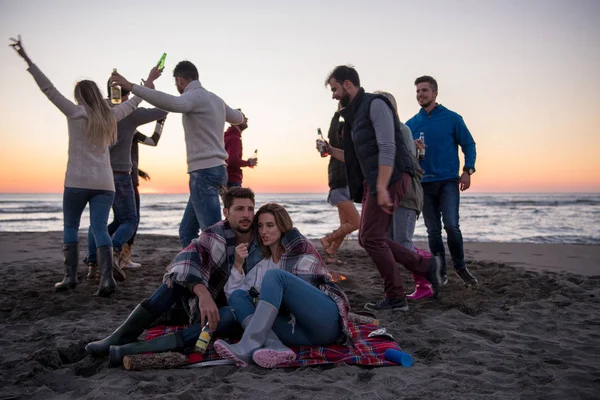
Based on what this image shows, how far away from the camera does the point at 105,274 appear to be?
4.05 metres

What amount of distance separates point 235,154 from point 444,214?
101 inches

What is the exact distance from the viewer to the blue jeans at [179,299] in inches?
103

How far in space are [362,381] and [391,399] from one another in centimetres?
26

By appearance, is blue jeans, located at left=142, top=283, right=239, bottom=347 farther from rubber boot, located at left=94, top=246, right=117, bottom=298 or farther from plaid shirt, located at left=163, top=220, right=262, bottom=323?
rubber boot, located at left=94, top=246, right=117, bottom=298

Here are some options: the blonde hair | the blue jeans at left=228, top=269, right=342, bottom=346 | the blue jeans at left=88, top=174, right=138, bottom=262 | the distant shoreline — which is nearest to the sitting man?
the blue jeans at left=228, top=269, right=342, bottom=346

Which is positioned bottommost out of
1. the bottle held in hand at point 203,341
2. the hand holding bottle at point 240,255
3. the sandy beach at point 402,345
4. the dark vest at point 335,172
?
the sandy beach at point 402,345

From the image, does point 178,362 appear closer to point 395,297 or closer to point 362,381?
point 362,381

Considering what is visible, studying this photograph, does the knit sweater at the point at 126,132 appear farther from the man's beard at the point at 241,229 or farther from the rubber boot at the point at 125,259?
the man's beard at the point at 241,229

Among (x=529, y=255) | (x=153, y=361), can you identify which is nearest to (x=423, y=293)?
(x=153, y=361)

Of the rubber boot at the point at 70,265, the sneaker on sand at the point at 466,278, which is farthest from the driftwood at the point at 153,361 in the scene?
the sneaker on sand at the point at 466,278

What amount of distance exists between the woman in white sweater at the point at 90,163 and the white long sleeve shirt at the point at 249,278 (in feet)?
5.78

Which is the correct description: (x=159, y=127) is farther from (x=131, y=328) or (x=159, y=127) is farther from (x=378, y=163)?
(x=131, y=328)

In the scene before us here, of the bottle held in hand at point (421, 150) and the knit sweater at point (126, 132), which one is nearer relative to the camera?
the bottle held in hand at point (421, 150)

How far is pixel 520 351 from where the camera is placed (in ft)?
8.97
